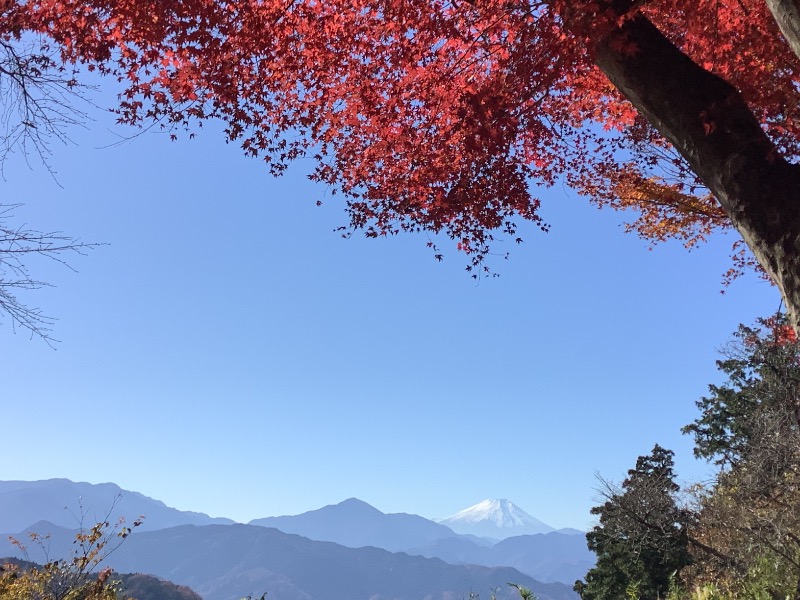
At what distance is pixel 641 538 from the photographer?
74.9ft

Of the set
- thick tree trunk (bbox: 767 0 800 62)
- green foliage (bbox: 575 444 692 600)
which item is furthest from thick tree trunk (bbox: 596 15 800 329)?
green foliage (bbox: 575 444 692 600)

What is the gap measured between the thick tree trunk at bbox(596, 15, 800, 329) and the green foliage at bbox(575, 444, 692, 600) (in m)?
17.2

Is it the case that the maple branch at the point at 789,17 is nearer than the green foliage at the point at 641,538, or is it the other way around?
the maple branch at the point at 789,17

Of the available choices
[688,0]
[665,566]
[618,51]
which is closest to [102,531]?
[618,51]

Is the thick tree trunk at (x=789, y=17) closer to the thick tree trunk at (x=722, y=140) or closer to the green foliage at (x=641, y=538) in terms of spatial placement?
the thick tree trunk at (x=722, y=140)

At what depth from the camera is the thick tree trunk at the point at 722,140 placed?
4.25m

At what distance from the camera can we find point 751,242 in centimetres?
440

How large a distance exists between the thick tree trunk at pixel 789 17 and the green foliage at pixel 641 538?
58.7 feet

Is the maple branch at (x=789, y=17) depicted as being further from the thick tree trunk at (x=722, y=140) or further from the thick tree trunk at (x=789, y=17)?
the thick tree trunk at (x=722, y=140)

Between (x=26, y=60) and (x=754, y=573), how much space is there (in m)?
13.2

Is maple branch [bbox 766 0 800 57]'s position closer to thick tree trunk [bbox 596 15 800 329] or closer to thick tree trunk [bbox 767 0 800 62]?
thick tree trunk [bbox 767 0 800 62]

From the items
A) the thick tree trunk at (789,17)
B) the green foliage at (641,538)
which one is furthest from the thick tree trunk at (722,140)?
the green foliage at (641,538)

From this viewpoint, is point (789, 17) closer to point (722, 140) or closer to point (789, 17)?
point (789, 17)

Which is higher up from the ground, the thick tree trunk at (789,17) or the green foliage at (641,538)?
the thick tree trunk at (789,17)
